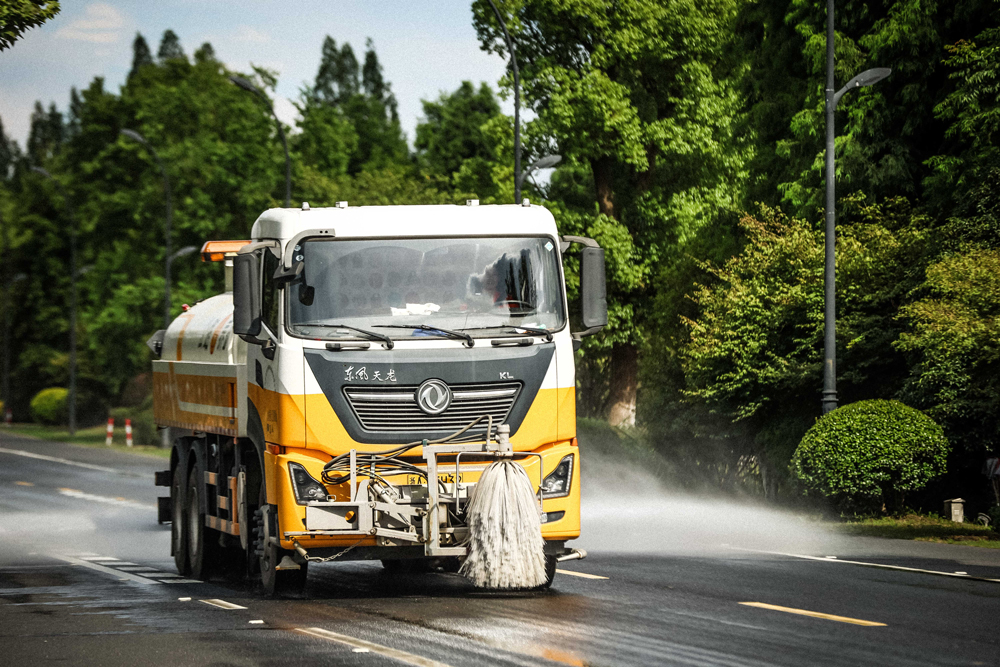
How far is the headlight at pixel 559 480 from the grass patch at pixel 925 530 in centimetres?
813

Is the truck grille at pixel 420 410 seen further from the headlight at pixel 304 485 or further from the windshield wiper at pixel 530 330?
the headlight at pixel 304 485

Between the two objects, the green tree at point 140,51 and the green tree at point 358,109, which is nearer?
→ the green tree at point 358,109

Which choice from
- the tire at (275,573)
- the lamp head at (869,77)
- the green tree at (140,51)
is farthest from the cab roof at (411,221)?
the green tree at (140,51)

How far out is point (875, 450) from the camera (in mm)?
21703

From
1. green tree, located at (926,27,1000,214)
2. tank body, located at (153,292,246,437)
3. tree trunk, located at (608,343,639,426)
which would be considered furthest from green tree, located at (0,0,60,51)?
tree trunk, located at (608,343,639,426)

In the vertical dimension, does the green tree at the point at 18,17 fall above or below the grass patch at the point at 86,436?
above

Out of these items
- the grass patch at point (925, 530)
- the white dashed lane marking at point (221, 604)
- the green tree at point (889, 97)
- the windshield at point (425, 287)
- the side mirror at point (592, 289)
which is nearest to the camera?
the windshield at point (425, 287)

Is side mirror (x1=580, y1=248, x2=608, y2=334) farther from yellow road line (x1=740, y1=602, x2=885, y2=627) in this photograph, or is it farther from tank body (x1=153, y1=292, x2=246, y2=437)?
tank body (x1=153, y1=292, x2=246, y2=437)

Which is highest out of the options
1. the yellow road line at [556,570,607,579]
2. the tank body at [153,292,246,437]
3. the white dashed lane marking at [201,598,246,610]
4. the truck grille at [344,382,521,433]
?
the tank body at [153,292,246,437]

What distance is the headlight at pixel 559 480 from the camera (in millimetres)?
12422

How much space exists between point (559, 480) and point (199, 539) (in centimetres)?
498

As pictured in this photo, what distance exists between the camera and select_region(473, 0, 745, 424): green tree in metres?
41.2

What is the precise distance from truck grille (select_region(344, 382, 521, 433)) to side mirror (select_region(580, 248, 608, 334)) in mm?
997

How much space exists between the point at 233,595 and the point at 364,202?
Answer: 141 ft
